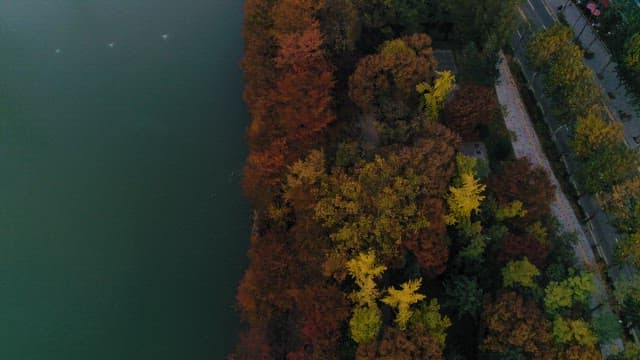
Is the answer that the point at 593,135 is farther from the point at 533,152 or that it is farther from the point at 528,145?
the point at 528,145

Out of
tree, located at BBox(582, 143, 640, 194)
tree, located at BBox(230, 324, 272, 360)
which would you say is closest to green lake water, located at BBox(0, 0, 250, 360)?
tree, located at BBox(230, 324, 272, 360)

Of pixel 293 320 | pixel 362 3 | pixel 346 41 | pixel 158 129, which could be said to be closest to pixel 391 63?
pixel 346 41

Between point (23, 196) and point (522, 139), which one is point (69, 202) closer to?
point (23, 196)

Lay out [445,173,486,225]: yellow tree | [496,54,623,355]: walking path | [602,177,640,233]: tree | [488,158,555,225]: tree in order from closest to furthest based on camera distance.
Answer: [445,173,486,225]: yellow tree, [488,158,555,225]: tree, [602,177,640,233]: tree, [496,54,623,355]: walking path

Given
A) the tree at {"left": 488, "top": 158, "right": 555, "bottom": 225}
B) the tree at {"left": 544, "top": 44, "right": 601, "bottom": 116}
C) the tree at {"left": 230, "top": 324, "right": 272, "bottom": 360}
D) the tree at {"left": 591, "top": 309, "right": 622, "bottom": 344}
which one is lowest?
the tree at {"left": 230, "top": 324, "right": 272, "bottom": 360}

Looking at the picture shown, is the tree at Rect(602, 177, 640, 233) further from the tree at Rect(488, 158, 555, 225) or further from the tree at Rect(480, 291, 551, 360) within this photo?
the tree at Rect(480, 291, 551, 360)

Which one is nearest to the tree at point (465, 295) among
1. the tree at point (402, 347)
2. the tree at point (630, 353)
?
the tree at point (402, 347)

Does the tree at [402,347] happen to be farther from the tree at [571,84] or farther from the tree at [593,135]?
the tree at [571,84]

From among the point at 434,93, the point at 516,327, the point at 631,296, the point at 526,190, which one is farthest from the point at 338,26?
the point at 631,296
